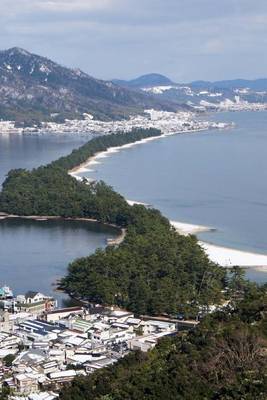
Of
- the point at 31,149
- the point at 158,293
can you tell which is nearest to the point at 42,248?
the point at 158,293

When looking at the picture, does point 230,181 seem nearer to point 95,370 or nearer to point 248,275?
point 248,275

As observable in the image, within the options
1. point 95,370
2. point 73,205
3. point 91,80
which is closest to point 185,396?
point 95,370

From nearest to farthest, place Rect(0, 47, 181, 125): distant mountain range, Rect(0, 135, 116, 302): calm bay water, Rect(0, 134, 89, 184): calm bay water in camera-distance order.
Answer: Rect(0, 135, 116, 302): calm bay water → Rect(0, 134, 89, 184): calm bay water → Rect(0, 47, 181, 125): distant mountain range

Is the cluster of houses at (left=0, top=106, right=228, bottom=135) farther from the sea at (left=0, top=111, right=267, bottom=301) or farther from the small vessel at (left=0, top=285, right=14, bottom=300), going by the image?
the small vessel at (left=0, top=285, right=14, bottom=300)

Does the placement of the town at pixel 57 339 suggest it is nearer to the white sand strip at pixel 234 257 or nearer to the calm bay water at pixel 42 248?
the calm bay water at pixel 42 248

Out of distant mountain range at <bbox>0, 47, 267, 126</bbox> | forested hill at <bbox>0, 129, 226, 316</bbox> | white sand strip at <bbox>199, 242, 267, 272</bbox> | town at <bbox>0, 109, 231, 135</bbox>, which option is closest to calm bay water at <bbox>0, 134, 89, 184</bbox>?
town at <bbox>0, 109, 231, 135</bbox>

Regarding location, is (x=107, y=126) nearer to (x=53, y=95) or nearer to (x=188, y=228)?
(x=53, y=95)
